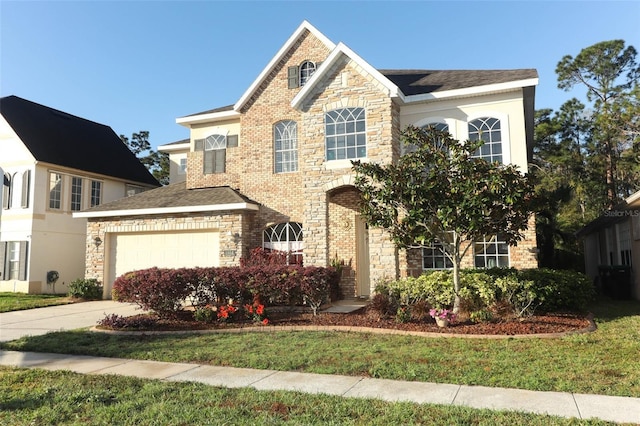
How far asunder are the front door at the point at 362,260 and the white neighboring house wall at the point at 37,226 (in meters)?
13.7

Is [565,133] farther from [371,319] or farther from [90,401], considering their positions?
[90,401]

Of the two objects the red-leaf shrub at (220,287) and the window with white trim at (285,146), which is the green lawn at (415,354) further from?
the window with white trim at (285,146)

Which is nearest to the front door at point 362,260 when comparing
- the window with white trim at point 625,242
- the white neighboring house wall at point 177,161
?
the window with white trim at point 625,242

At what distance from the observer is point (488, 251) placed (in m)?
13.6

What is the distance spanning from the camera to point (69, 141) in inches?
885

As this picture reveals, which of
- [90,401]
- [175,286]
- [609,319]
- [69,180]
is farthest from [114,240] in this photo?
[609,319]

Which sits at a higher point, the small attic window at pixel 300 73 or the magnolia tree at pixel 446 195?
the small attic window at pixel 300 73

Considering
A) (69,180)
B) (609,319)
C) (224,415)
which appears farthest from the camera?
(69,180)

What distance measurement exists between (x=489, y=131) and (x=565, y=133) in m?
22.6

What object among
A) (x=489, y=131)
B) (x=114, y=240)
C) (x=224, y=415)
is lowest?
(x=224, y=415)

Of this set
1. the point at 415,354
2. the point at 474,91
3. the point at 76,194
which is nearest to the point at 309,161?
the point at 474,91

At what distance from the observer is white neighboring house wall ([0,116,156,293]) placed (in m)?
19.3

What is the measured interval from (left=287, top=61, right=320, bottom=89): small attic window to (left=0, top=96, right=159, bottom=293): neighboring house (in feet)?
31.0

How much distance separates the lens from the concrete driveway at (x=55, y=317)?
10.5 m
